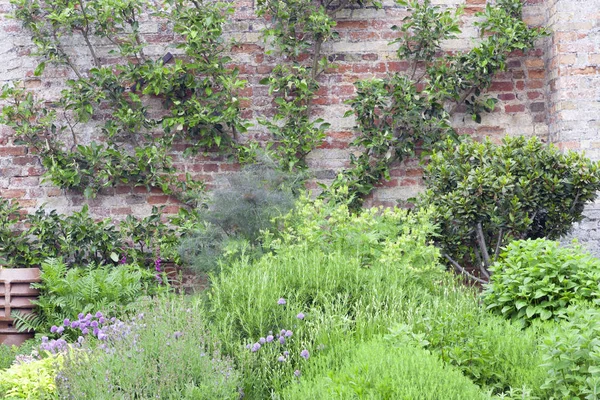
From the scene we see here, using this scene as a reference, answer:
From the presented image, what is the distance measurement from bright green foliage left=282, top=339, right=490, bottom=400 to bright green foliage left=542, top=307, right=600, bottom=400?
0.97 ft

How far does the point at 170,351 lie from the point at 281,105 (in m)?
3.05

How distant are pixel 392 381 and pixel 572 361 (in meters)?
0.71

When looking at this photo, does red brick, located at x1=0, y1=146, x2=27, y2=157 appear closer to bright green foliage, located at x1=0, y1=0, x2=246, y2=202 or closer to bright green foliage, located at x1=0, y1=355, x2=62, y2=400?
bright green foliage, located at x1=0, y1=0, x2=246, y2=202

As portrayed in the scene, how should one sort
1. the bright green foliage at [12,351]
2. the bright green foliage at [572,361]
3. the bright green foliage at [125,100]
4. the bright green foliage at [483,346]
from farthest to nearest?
the bright green foliage at [125,100] → the bright green foliage at [12,351] → the bright green foliage at [483,346] → the bright green foliage at [572,361]

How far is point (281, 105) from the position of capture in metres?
5.63

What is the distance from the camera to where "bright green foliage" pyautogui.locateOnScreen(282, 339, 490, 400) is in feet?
8.01

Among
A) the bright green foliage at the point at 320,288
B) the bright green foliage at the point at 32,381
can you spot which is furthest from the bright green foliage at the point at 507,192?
the bright green foliage at the point at 32,381

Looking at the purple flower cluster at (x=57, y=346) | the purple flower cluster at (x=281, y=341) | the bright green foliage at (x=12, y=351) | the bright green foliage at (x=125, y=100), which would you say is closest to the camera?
the purple flower cluster at (x=281, y=341)

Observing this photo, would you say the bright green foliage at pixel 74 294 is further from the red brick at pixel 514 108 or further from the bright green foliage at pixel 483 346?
the red brick at pixel 514 108

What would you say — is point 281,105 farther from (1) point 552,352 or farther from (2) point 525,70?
(1) point 552,352

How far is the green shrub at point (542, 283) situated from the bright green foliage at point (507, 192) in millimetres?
855

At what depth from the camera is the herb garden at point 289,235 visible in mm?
2965

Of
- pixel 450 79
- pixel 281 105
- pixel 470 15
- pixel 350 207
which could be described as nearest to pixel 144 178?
pixel 281 105

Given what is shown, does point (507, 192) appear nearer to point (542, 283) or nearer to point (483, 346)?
point (542, 283)
